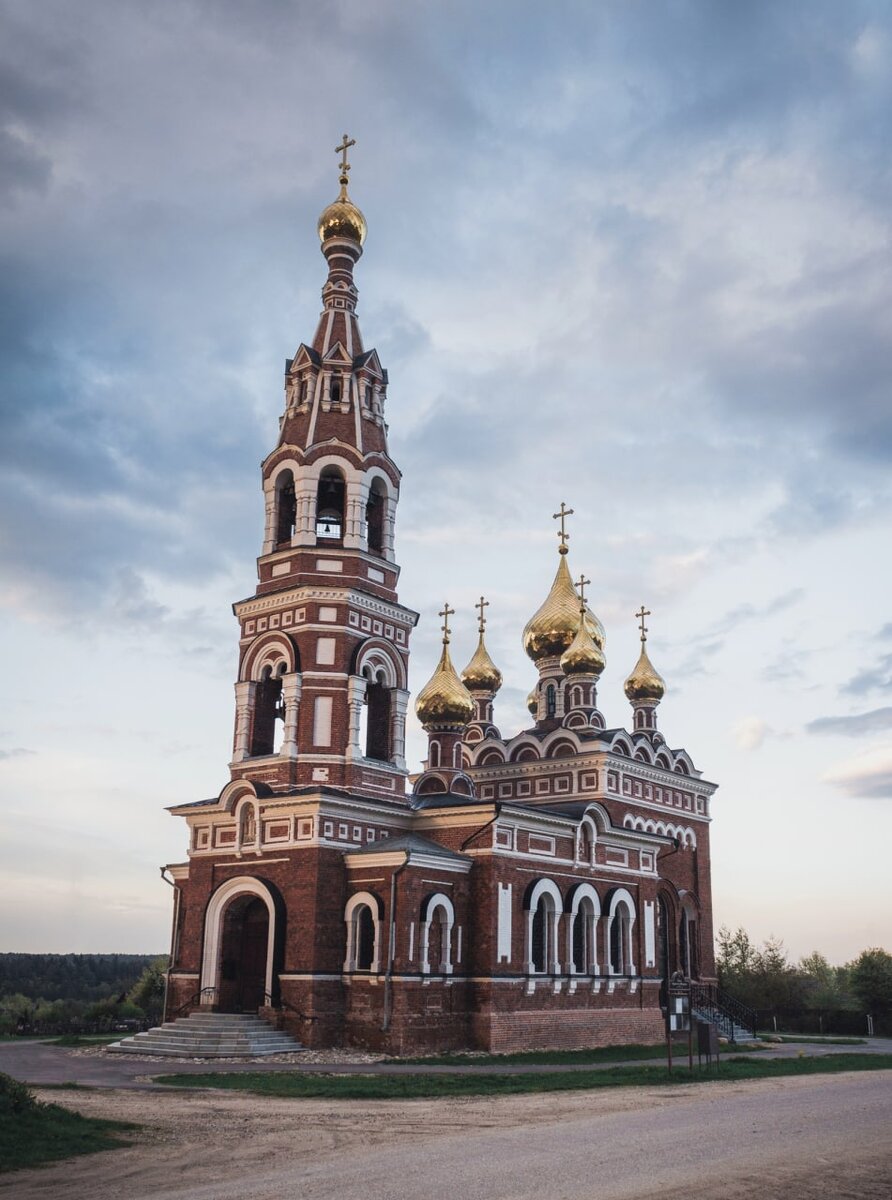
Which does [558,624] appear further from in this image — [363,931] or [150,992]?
[150,992]

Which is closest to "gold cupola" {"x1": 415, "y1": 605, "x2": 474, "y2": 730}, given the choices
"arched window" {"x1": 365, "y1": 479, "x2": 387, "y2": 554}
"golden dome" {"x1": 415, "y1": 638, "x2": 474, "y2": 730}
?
"golden dome" {"x1": 415, "y1": 638, "x2": 474, "y2": 730}

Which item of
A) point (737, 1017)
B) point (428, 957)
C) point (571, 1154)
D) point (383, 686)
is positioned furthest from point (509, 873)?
point (571, 1154)

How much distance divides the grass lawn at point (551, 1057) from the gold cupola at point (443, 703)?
27.8ft

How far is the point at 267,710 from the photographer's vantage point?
1091 inches

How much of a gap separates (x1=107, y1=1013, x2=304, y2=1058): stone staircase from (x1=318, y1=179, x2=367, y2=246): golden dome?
19.9 metres

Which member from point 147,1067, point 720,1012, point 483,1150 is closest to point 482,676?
point 720,1012

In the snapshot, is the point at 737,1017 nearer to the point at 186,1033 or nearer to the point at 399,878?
the point at 399,878

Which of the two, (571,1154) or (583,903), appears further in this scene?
(583,903)

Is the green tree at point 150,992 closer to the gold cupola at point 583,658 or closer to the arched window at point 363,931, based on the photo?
the arched window at point 363,931

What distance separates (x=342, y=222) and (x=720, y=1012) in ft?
80.0

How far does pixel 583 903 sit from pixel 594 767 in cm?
598

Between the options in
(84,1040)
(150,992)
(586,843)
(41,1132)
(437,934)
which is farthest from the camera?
(150,992)

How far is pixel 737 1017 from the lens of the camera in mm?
33594

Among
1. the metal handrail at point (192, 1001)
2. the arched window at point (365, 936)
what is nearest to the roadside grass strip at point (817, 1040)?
the arched window at point (365, 936)
